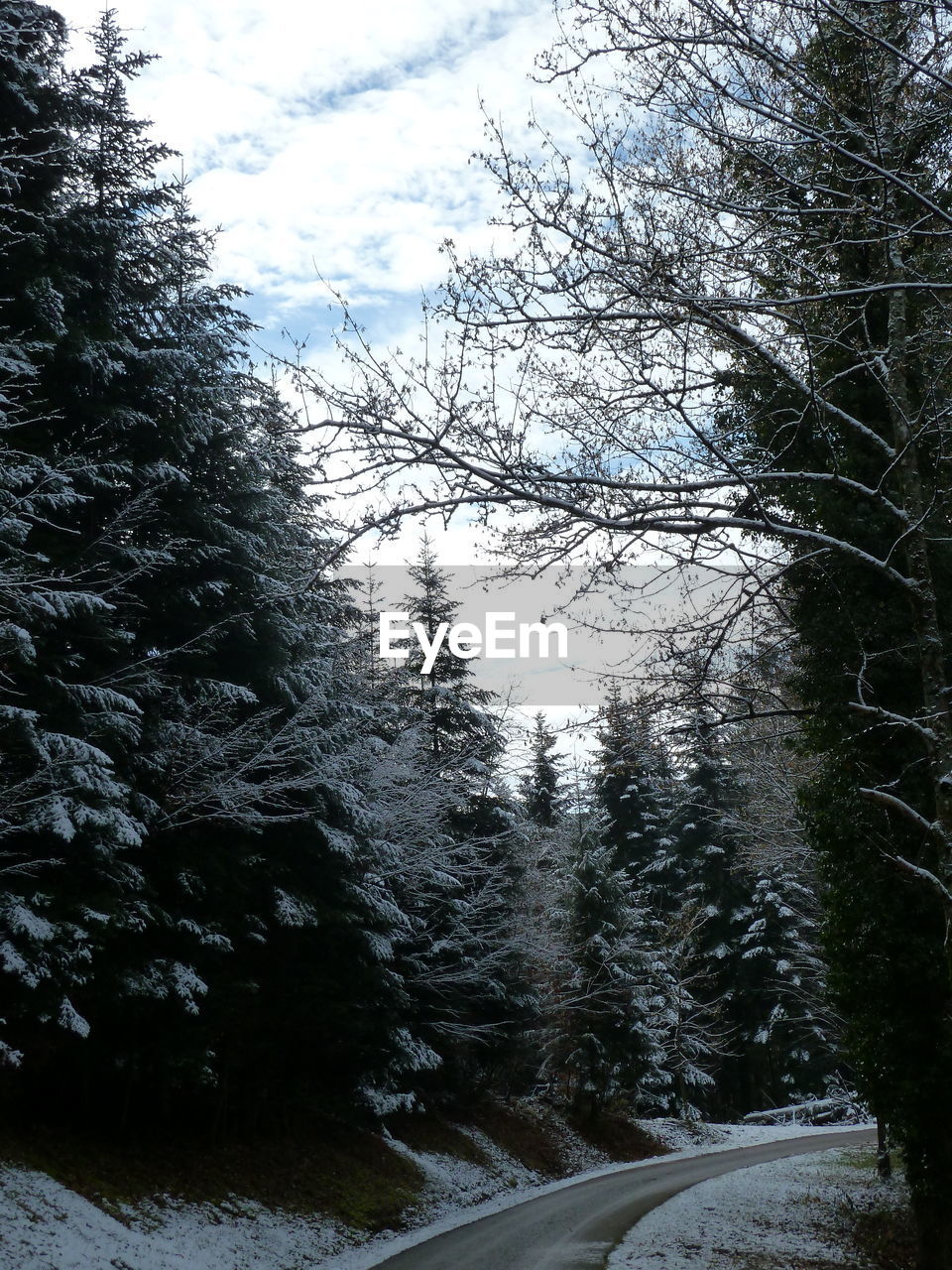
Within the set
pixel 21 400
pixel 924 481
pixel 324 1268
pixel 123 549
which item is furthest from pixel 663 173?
pixel 324 1268

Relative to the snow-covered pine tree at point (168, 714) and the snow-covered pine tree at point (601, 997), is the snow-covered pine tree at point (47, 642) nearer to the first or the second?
the snow-covered pine tree at point (168, 714)

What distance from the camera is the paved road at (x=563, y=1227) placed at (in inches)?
421

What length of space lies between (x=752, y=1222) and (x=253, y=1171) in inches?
276

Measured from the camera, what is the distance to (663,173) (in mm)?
6141

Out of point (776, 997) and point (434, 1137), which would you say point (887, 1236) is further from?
point (776, 997)

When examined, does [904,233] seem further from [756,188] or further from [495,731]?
[495,731]

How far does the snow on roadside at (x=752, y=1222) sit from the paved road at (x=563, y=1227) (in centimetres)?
46

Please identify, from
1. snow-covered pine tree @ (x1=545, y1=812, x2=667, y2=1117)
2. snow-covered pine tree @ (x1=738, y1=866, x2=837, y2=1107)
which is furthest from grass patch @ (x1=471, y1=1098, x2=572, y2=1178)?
snow-covered pine tree @ (x1=738, y1=866, x2=837, y2=1107)

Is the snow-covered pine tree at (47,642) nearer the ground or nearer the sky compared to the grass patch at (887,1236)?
nearer the sky

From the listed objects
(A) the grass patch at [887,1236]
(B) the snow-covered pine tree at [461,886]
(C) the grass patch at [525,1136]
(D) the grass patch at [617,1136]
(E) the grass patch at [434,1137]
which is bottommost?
(D) the grass patch at [617,1136]

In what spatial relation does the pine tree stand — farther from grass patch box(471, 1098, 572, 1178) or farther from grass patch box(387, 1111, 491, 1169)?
grass patch box(387, 1111, 491, 1169)

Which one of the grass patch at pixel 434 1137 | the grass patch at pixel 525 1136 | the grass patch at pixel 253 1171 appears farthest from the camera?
the grass patch at pixel 525 1136

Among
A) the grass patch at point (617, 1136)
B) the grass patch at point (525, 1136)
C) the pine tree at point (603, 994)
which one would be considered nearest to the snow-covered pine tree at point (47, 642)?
the grass patch at point (525, 1136)

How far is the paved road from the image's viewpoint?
10.7m
